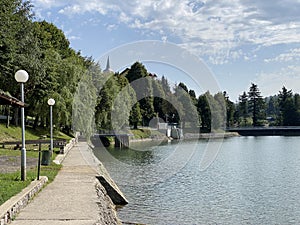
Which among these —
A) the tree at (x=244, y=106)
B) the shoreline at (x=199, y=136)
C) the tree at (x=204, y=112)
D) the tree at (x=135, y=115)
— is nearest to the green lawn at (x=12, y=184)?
the tree at (x=135, y=115)

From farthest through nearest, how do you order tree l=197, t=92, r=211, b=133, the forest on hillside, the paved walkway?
tree l=197, t=92, r=211, b=133
the forest on hillside
the paved walkway

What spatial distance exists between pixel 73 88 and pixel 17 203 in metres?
27.5

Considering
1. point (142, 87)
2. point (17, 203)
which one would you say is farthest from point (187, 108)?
point (17, 203)

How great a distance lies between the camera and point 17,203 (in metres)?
8.53

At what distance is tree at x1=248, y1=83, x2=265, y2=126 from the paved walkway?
101123mm

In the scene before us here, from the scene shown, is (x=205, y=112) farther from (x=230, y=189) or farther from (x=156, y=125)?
(x=230, y=189)

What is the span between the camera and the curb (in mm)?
7531

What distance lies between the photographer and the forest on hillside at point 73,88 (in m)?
29.9

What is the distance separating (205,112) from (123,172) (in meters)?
62.9

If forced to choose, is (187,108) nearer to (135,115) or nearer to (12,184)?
(135,115)

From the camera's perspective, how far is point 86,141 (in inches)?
1539

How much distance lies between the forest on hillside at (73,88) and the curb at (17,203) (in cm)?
518

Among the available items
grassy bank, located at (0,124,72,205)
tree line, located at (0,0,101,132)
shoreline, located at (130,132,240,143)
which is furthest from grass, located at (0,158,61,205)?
shoreline, located at (130,132,240,143)

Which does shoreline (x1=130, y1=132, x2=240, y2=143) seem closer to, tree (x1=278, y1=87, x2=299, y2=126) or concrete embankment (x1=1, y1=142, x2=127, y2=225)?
tree (x1=278, y1=87, x2=299, y2=126)
